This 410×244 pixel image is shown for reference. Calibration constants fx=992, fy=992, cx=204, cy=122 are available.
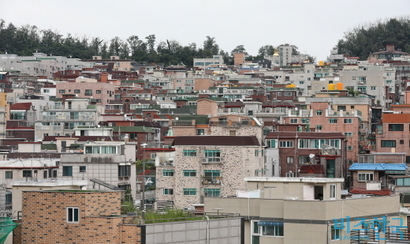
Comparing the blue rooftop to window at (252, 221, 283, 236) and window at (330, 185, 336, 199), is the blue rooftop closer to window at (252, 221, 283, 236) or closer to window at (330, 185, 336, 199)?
window at (330, 185, 336, 199)

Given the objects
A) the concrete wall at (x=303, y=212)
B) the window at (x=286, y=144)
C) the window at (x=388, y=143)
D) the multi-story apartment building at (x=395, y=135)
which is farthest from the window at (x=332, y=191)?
the window at (x=388, y=143)

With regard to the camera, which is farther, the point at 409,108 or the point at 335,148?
the point at 409,108

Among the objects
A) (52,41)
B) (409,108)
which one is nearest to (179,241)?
(409,108)

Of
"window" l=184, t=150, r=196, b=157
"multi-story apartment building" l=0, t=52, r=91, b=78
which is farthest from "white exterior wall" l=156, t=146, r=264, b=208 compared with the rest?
"multi-story apartment building" l=0, t=52, r=91, b=78

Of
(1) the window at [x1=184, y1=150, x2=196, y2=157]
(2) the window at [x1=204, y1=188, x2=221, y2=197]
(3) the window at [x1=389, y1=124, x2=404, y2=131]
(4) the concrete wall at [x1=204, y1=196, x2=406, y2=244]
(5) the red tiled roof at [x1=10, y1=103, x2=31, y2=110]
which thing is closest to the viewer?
(4) the concrete wall at [x1=204, y1=196, x2=406, y2=244]

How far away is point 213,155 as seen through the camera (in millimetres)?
43875

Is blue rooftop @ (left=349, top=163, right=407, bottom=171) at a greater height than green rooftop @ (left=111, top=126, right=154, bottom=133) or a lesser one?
lesser

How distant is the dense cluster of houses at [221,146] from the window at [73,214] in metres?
5.22

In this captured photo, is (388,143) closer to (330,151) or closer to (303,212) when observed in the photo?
(330,151)

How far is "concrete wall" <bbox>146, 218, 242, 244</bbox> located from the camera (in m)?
22.2

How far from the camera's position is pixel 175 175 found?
145 ft

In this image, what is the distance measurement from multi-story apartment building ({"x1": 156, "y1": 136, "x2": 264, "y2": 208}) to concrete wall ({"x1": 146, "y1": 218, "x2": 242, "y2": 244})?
18.2m

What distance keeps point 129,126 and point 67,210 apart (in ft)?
150

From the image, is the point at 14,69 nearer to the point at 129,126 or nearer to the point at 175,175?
the point at 129,126
